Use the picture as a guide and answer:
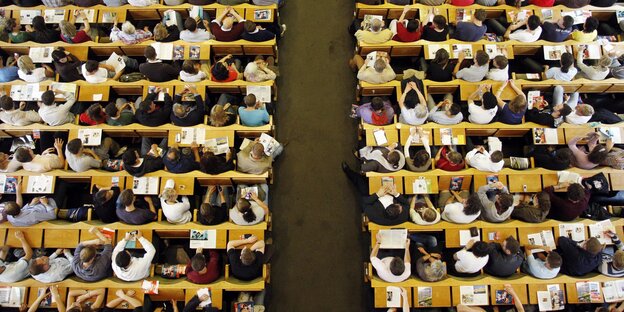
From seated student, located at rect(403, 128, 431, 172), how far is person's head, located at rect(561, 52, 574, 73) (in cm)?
230

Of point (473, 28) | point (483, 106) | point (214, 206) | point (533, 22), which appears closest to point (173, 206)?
point (214, 206)

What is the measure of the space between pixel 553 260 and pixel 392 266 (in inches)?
78.9

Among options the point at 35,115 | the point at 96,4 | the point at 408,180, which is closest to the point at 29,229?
the point at 35,115

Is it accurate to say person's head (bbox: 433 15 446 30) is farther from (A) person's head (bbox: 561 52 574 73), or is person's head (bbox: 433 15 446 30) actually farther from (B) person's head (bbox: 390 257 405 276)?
(B) person's head (bbox: 390 257 405 276)

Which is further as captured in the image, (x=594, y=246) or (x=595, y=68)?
(x=595, y=68)

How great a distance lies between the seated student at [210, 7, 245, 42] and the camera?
6.70m

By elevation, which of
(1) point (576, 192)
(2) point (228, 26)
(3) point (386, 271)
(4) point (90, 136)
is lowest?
(3) point (386, 271)

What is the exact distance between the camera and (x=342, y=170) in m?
6.95

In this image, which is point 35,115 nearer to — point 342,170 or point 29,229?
point 29,229

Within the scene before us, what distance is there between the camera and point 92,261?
5512 millimetres

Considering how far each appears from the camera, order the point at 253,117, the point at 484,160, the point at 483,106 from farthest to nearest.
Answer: the point at 253,117, the point at 483,106, the point at 484,160

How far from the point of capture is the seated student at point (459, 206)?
5.61 metres

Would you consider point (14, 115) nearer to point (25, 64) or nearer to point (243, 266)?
point (25, 64)

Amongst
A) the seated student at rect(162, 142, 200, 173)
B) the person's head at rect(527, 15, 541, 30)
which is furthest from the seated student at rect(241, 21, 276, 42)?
the person's head at rect(527, 15, 541, 30)
